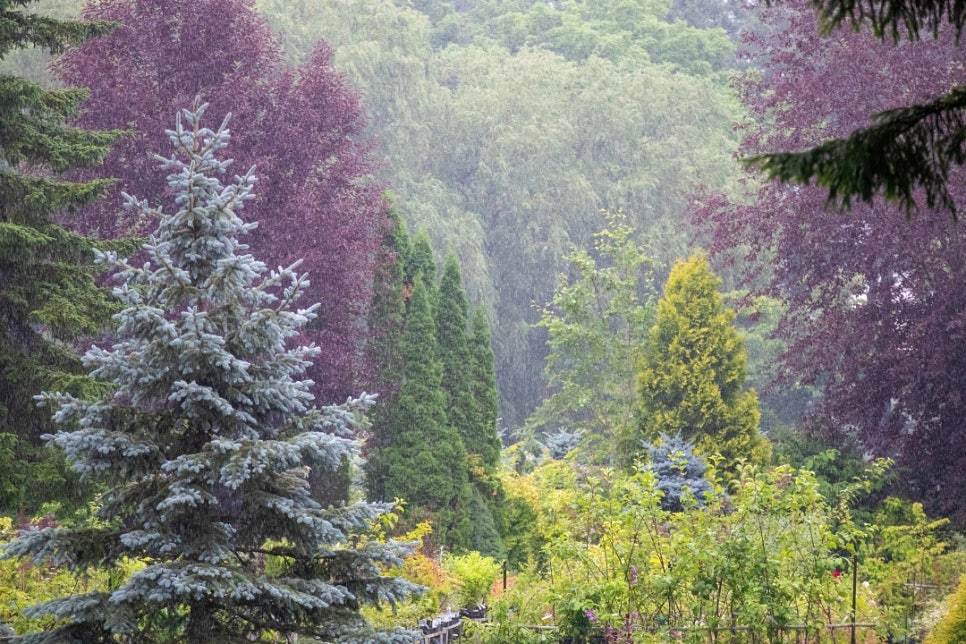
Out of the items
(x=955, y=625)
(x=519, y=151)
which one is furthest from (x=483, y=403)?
(x=519, y=151)

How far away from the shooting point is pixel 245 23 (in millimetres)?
15188

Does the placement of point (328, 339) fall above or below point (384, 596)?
above

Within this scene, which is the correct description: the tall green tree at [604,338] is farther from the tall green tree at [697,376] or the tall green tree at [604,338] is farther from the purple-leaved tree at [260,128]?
the purple-leaved tree at [260,128]

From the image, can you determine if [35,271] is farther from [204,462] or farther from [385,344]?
[385,344]

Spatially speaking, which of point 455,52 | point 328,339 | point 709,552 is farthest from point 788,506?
point 455,52

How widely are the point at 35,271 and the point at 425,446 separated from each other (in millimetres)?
7192

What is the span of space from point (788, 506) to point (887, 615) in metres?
1.49

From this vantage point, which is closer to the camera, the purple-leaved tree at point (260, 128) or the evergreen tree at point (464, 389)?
the purple-leaved tree at point (260, 128)

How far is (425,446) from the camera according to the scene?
14336 mm

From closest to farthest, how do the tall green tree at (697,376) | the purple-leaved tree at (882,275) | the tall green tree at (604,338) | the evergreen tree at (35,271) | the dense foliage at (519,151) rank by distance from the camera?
the evergreen tree at (35,271), the purple-leaved tree at (882,275), the tall green tree at (697,376), the tall green tree at (604,338), the dense foliage at (519,151)

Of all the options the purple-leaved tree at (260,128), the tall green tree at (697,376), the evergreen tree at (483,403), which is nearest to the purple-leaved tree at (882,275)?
the tall green tree at (697,376)

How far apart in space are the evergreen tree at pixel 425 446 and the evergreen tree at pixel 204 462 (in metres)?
7.87

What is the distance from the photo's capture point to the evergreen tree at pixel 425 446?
14117 mm

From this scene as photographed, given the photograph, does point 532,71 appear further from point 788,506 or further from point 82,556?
point 82,556
